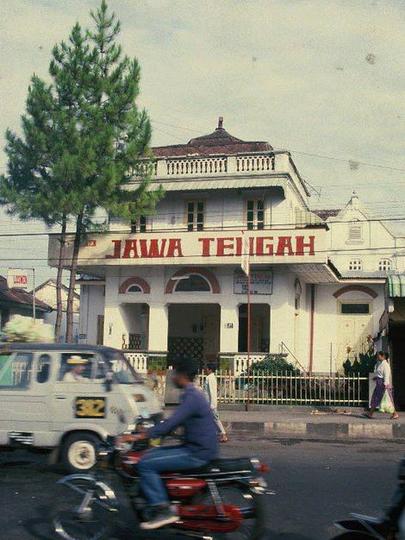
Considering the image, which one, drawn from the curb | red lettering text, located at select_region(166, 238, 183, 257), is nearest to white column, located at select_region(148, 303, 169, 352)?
red lettering text, located at select_region(166, 238, 183, 257)

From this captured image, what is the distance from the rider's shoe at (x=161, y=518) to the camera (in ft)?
20.2

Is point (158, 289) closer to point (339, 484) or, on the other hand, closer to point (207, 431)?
point (339, 484)

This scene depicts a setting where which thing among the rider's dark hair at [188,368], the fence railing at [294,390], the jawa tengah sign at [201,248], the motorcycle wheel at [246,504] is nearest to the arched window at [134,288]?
the jawa tengah sign at [201,248]

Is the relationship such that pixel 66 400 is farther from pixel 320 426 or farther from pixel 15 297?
pixel 15 297

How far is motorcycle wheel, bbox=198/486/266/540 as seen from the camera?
20.7 ft

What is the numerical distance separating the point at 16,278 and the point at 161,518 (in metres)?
37.4

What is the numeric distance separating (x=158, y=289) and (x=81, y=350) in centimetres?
1802

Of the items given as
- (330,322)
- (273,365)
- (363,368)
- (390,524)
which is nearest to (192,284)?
(273,365)

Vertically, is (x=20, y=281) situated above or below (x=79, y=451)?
above

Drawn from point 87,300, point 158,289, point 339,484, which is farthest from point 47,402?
point 87,300

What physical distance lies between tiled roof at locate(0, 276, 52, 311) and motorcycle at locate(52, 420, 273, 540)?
1353 inches

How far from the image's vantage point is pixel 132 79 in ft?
89.1

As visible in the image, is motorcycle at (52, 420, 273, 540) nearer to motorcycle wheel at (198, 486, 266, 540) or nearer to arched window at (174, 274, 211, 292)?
motorcycle wheel at (198, 486, 266, 540)

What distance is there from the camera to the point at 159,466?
6.34m
